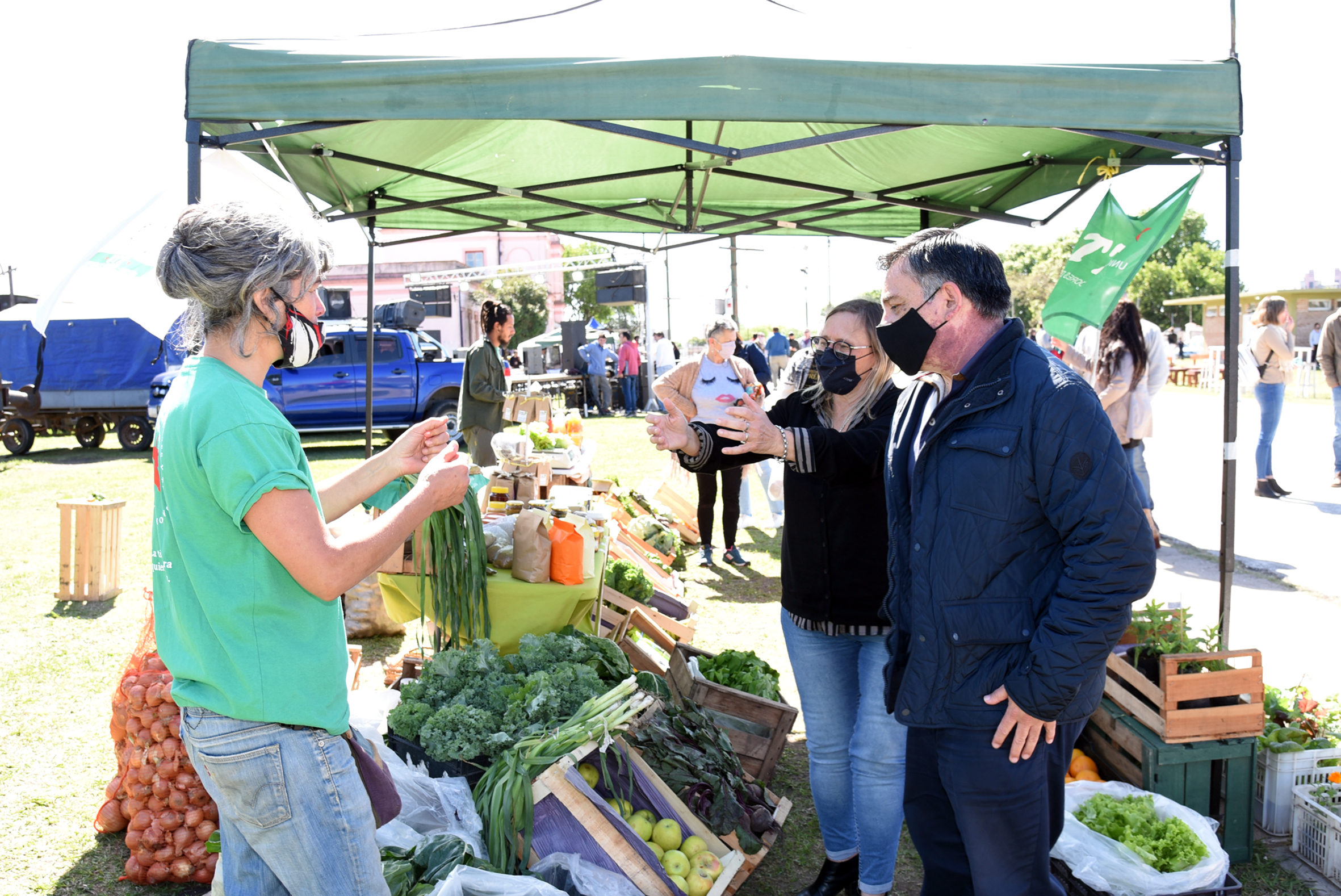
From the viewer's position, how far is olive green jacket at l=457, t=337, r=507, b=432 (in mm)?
7043

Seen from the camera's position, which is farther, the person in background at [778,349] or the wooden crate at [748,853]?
the person in background at [778,349]

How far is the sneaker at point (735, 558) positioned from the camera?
733 cm

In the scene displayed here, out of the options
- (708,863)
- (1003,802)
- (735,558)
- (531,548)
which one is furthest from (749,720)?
(735,558)

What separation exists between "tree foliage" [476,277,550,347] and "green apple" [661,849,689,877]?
44.4 metres

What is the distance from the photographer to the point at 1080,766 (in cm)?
348

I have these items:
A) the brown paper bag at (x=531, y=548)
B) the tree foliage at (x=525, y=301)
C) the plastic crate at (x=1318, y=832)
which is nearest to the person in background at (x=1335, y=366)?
the plastic crate at (x=1318, y=832)

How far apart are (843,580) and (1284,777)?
1.92 meters

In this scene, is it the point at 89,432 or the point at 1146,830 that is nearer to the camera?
the point at 1146,830

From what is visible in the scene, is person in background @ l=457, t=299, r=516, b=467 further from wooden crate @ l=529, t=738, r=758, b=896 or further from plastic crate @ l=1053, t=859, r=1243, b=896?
plastic crate @ l=1053, t=859, r=1243, b=896

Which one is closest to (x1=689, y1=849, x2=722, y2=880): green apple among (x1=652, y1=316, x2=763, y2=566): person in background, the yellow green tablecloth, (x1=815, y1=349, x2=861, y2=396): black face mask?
the yellow green tablecloth

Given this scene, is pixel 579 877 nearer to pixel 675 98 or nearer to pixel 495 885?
pixel 495 885

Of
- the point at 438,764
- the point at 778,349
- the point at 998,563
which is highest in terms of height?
the point at 778,349

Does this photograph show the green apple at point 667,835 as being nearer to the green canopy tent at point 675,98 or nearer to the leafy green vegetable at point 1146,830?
the leafy green vegetable at point 1146,830

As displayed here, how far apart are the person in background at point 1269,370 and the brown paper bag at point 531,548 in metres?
8.16
